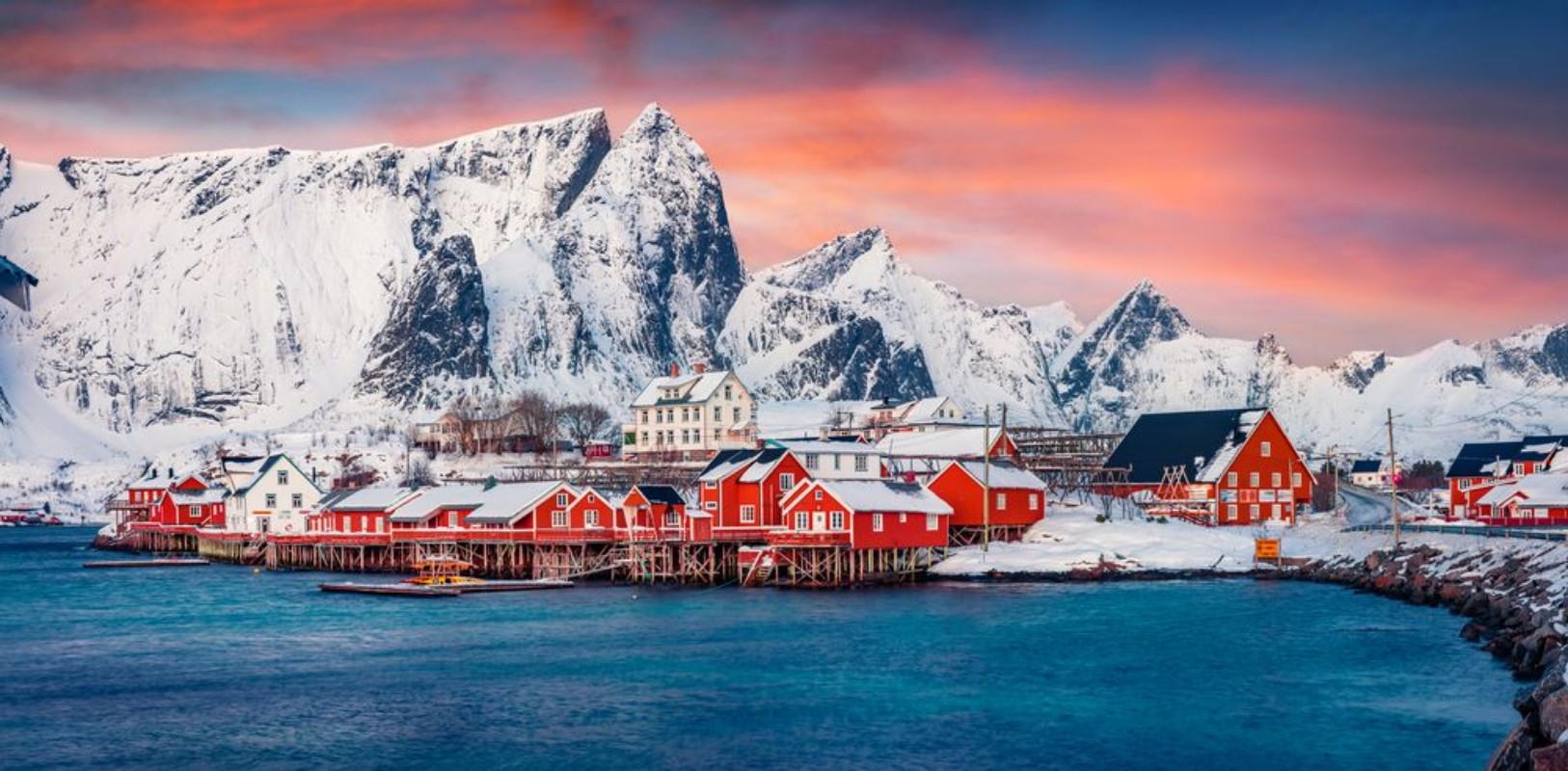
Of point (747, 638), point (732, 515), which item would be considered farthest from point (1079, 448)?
point (747, 638)

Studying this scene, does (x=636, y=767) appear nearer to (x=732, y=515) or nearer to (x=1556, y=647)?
(x=1556, y=647)

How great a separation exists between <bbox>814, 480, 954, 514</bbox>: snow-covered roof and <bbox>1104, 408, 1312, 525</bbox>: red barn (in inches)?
1001

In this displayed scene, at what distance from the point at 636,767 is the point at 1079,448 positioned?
9756 centimetres

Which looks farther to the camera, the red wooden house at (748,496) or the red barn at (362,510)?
the red barn at (362,510)

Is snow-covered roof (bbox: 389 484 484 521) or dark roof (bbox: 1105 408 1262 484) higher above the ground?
dark roof (bbox: 1105 408 1262 484)

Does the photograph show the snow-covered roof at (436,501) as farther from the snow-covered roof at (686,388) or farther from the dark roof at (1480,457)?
A: the dark roof at (1480,457)

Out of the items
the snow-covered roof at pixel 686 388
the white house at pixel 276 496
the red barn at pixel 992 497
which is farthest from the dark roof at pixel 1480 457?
the white house at pixel 276 496

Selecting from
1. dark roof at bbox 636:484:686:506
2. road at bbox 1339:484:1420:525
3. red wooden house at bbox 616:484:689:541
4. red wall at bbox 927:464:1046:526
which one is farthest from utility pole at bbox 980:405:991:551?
road at bbox 1339:484:1420:525

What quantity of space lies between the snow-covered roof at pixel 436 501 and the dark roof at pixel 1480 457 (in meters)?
88.0

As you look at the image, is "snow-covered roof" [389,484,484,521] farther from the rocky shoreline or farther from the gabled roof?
the rocky shoreline

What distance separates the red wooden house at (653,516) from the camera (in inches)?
3551

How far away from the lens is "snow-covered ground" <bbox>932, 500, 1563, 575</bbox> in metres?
83.5

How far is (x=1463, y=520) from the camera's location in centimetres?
10800

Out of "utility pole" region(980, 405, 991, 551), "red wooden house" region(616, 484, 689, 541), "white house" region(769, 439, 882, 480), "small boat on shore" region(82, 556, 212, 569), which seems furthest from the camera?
"small boat on shore" region(82, 556, 212, 569)
